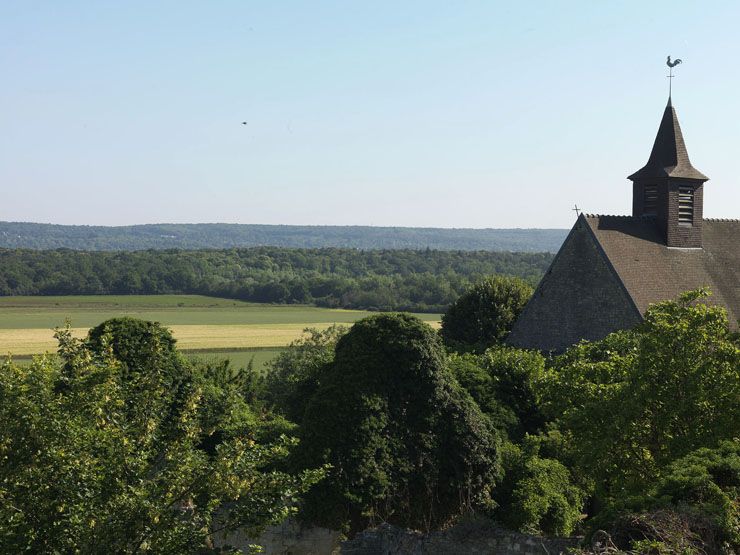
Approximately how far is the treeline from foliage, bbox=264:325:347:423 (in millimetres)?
55809

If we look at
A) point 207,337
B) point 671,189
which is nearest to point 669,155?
point 671,189

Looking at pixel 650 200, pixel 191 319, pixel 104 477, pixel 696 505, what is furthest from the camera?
pixel 191 319

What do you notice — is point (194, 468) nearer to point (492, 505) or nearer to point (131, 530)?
point (131, 530)

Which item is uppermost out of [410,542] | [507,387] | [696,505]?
[696,505]

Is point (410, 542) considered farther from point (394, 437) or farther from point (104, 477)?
point (104, 477)

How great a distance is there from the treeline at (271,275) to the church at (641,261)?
6577 cm

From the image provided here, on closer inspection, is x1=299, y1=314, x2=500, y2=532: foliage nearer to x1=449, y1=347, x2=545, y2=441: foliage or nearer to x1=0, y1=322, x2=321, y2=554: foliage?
x1=449, y1=347, x2=545, y2=441: foliage

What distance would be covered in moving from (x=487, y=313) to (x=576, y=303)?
996cm

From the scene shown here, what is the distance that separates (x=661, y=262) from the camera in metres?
34.1

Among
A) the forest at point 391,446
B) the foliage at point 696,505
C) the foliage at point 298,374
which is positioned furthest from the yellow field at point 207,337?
the foliage at point 696,505

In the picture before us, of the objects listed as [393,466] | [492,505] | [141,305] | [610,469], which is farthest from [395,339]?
[141,305]

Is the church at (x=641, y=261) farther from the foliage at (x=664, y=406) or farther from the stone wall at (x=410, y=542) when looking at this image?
the stone wall at (x=410, y=542)

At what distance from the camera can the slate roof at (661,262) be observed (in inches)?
1288

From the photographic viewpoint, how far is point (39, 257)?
483 feet
